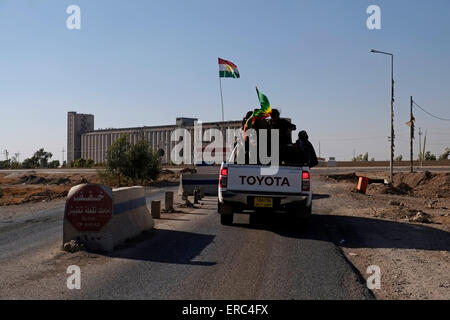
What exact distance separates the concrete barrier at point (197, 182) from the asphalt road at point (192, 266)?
35.8 ft

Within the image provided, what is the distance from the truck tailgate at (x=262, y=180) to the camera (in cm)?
1154

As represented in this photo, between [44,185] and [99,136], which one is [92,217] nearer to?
[44,185]

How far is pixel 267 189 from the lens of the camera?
38.1ft

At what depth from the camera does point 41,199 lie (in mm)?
24594

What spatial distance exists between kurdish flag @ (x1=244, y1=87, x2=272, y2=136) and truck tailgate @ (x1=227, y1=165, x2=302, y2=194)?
84.2 inches

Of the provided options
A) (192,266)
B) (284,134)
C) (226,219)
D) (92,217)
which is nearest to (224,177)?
(226,219)

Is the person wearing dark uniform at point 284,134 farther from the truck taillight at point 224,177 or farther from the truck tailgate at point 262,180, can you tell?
the truck taillight at point 224,177

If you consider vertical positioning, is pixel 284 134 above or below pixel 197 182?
above

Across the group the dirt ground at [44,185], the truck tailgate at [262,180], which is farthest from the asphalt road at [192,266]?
the dirt ground at [44,185]

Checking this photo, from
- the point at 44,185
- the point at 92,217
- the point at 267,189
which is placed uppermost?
the point at 267,189

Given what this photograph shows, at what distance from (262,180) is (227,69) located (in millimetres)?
20760

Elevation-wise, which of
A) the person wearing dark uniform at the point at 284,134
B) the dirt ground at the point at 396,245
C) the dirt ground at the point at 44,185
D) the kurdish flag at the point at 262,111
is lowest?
the dirt ground at the point at 44,185

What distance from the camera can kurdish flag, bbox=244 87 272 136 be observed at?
13.6 meters
